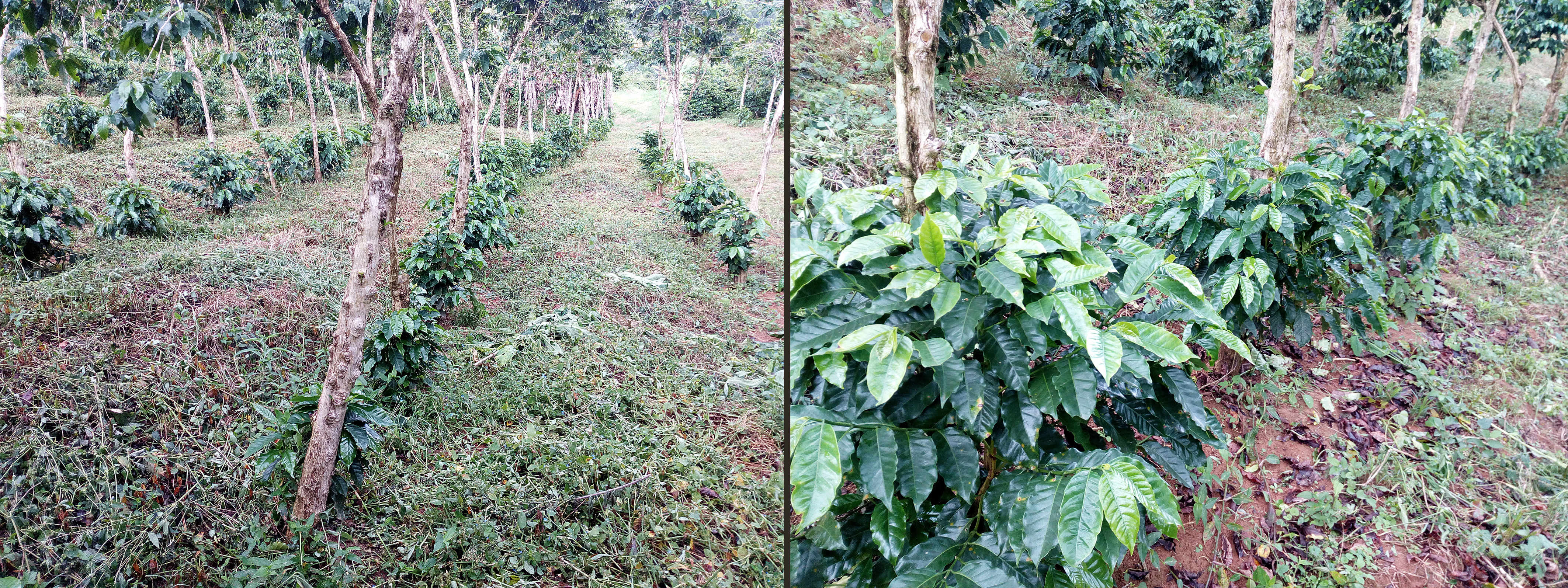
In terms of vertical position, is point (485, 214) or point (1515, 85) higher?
point (1515, 85)

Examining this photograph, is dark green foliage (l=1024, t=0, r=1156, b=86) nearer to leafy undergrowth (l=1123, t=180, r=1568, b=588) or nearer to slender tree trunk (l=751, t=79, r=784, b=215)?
leafy undergrowth (l=1123, t=180, r=1568, b=588)

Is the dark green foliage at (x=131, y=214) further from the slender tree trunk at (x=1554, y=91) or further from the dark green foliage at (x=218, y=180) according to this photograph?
the slender tree trunk at (x=1554, y=91)

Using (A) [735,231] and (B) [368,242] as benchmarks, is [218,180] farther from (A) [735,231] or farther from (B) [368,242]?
(A) [735,231]

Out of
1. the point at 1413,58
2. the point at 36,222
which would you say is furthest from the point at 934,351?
the point at 1413,58

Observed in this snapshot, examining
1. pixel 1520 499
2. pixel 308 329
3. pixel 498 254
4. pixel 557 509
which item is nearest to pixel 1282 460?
pixel 1520 499

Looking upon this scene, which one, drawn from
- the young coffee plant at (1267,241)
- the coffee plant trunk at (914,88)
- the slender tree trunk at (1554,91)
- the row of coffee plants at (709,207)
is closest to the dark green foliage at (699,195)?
the row of coffee plants at (709,207)

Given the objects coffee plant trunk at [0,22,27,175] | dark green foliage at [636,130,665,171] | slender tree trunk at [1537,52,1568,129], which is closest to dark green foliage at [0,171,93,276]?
coffee plant trunk at [0,22,27,175]

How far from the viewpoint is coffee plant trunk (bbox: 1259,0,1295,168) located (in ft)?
6.53

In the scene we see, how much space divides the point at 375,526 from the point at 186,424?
0.21 m

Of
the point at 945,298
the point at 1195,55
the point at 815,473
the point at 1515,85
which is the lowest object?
the point at 815,473

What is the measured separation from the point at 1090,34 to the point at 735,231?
3653mm

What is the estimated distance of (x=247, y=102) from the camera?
33.8 inches

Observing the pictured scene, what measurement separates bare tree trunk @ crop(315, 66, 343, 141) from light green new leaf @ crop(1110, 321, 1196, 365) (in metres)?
A: 1.07

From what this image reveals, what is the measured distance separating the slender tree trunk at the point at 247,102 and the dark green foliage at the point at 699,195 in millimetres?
543
